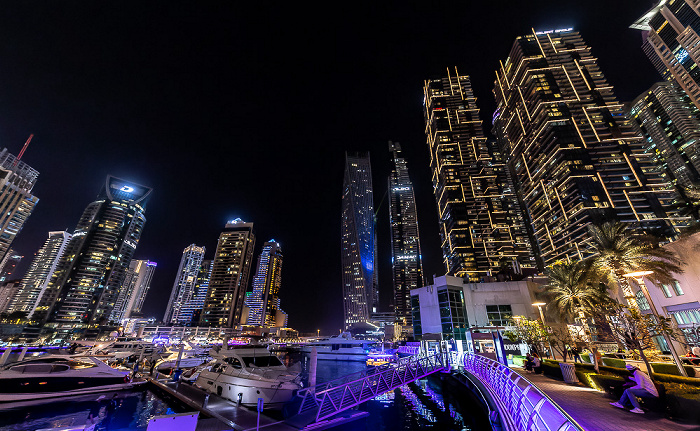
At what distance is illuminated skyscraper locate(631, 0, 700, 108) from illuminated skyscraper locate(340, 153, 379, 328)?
466ft

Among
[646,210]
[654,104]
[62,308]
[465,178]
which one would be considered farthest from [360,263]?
[654,104]

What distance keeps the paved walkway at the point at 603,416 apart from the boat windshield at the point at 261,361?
1414 cm

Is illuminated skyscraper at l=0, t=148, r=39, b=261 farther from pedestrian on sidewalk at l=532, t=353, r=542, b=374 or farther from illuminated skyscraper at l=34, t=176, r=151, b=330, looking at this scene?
pedestrian on sidewalk at l=532, t=353, r=542, b=374

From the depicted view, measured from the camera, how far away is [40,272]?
546ft

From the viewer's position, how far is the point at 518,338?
3612 centimetres

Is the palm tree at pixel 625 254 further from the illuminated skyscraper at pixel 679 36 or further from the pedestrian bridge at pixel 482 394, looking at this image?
the illuminated skyscraper at pixel 679 36

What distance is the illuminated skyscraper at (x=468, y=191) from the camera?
123m

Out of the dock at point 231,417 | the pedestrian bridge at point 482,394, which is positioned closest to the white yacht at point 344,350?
the pedestrian bridge at point 482,394

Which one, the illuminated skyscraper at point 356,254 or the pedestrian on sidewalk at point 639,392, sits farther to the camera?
the illuminated skyscraper at point 356,254

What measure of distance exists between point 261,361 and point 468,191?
449 ft

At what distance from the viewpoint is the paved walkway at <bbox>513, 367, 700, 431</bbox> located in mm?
7434

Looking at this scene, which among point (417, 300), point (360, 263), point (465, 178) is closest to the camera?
point (417, 300)

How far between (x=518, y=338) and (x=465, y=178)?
373 ft

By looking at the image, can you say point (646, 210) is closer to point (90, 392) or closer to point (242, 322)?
point (90, 392)
